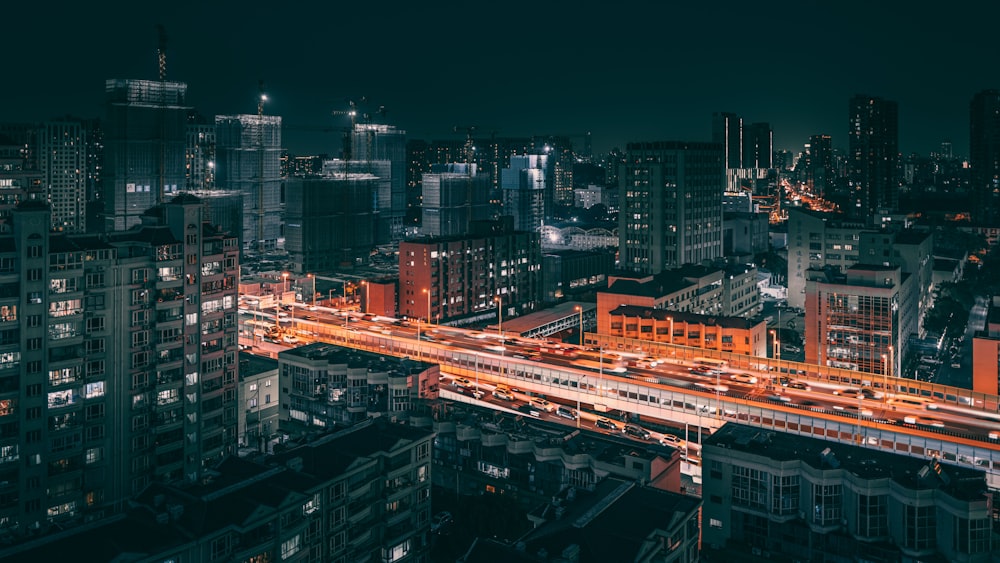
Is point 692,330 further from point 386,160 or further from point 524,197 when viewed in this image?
point 386,160

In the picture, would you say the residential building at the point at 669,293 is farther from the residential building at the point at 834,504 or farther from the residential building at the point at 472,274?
the residential building at the point at 834,504

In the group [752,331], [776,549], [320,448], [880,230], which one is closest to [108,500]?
[320,448]

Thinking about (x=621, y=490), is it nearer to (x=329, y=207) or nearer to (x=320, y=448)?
(x=320, y=448)

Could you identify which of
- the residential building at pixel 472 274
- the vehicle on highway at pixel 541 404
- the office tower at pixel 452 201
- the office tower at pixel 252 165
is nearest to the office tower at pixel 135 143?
the office tower at pixel 252 165

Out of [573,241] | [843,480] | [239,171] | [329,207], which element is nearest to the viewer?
[843,480]

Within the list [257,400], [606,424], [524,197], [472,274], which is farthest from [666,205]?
[257,400]

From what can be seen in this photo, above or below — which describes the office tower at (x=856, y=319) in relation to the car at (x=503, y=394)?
above
